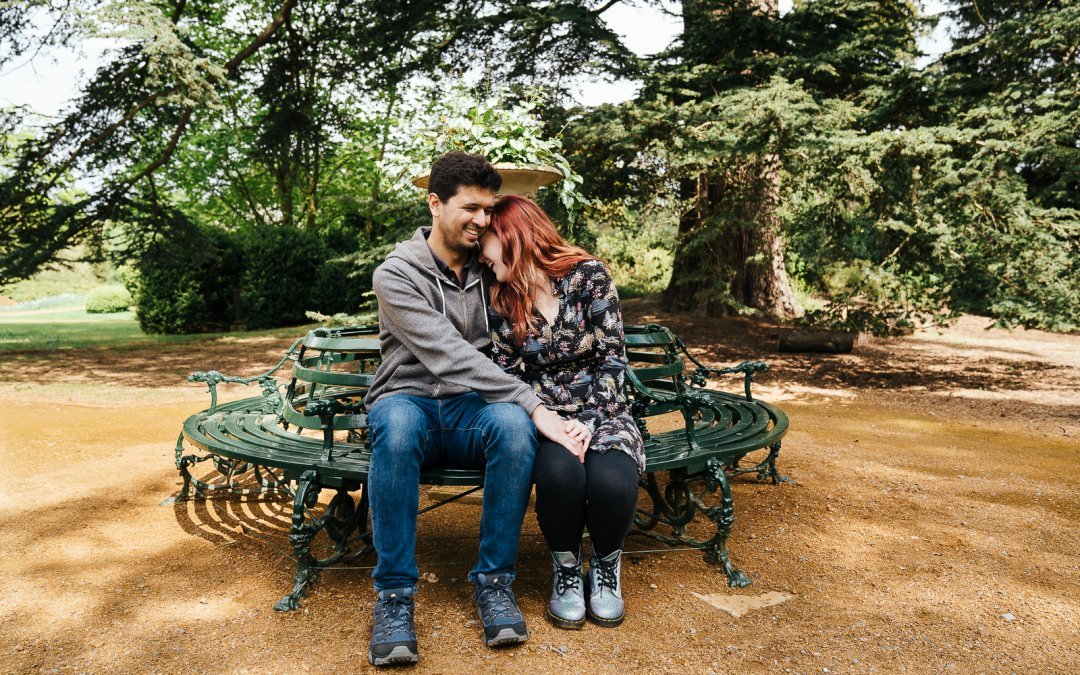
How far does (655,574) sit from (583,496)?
63 cm

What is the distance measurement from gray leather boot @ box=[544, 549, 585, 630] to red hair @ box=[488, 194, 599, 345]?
2.71ft

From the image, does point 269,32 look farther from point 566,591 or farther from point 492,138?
point 566,591


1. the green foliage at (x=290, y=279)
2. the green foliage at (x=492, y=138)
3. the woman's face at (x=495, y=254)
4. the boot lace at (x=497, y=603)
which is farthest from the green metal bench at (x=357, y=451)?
the green foliage at (x=290, y=279)

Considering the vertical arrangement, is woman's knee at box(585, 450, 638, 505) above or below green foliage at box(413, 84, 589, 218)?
below

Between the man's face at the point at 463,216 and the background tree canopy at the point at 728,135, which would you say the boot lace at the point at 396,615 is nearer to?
the man's face at the point at 463,216

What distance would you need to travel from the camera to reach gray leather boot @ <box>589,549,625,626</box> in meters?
2.37

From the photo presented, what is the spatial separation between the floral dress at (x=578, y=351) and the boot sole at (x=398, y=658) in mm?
977

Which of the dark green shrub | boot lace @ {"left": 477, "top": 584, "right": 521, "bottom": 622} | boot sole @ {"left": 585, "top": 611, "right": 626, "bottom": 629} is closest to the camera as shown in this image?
boot lace @ {"left": 477, "top": 584, "right": 521, "bottom": 622}

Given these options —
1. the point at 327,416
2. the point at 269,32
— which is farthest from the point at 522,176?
the point at 269,32

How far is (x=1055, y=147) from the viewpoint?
17.6 feet

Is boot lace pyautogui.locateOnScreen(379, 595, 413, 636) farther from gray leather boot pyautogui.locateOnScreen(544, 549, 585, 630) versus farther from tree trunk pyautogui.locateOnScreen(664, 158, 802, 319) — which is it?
tree trunk pyautogui.locateOnScreen(664, 158, 802, 319)

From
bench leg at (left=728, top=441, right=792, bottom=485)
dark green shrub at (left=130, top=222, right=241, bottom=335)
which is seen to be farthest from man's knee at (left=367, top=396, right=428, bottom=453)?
dark green shrub at (left=130, top=222, right=241, bottom=335)

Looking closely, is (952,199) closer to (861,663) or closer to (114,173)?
(861,663)

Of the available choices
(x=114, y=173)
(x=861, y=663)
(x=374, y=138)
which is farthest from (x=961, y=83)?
(x=374, y=138)
